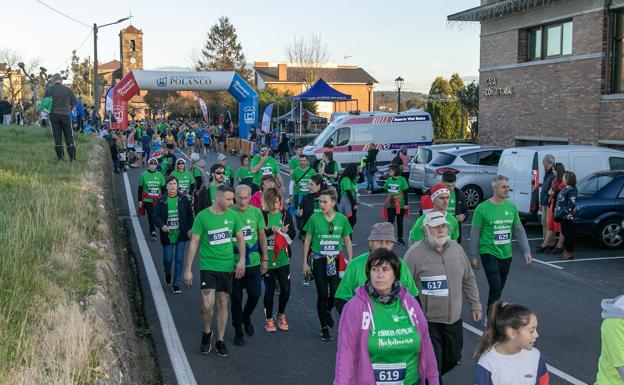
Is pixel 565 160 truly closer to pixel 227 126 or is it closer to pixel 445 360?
pixel 445 360

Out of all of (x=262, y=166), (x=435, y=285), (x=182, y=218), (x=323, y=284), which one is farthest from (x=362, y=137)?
(x=435, y=285)

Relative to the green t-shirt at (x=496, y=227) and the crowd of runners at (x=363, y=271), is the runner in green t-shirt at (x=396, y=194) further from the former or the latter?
the green t-shirt at (x=496, y=227)

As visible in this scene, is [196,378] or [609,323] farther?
[196,378]

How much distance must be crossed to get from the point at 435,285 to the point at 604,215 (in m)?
9.64

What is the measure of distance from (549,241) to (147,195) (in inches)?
312

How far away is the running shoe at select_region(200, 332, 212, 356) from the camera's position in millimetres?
7982

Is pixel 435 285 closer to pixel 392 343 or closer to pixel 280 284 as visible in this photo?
pixel 392 343

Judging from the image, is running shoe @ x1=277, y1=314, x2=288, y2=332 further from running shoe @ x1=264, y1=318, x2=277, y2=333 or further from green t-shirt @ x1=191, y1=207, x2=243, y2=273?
green t-shirt @ x1=191, y1=207, x2=243, y2=273

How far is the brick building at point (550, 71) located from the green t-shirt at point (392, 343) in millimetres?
19624

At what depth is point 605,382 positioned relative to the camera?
436 cm

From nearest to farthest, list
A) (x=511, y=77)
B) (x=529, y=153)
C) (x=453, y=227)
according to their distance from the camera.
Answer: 1. (x=453, y=227)
2. (x=529, y=153)
3. (x=511, y=77)

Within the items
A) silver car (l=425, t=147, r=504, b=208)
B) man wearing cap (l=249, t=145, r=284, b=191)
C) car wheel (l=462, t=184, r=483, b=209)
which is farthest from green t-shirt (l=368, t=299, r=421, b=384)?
car wheel (l=462, t=184, r=483, b=209)

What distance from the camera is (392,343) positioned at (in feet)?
14.4

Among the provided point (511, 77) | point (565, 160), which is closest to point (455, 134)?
point (511, 77)
